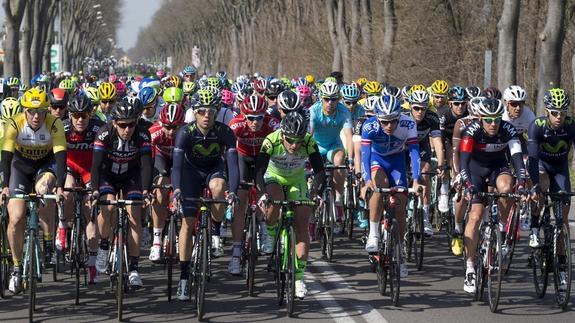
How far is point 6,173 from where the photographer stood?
984 centimetres

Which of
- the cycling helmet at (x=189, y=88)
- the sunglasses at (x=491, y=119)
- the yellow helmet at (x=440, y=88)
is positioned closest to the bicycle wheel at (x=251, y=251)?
the sunglasses at (x=491, y=119)

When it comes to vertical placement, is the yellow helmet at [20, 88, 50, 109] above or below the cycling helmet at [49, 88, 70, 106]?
below

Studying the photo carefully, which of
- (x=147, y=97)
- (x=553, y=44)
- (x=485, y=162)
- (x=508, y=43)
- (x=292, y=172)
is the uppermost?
(x=508, y=43)

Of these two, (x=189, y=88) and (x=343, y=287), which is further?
(x=189, y=88)

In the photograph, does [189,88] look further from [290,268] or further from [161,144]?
[290,268]

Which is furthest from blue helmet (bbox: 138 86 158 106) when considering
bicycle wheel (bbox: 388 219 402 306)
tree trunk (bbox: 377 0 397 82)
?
tree trunk (bbox: 377 0 397 82)

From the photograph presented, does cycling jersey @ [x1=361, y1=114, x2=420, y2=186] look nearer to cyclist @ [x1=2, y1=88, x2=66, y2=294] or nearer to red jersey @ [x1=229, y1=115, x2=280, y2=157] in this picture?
red jersey @ [x1=229, y1=115, x2=280, y2=157]

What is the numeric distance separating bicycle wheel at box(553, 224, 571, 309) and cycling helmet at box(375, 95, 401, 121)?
1959mm

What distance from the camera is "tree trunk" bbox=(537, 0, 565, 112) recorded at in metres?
22.8

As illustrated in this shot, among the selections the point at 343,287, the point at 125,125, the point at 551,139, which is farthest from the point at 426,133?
the point at 125,125

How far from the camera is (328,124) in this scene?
14.2m

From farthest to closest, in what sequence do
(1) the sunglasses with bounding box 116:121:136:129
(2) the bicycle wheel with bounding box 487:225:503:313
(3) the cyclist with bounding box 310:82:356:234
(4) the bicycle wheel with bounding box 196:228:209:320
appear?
(3) the cyclist with bounding box 310:82:356:234 → (1) the sunglasses with bounding box 116:121:136:129 → (2) the bicycle wheel with bounding box 487:225:503:313 → (4) the bicycle wheel with bounding box 196:228:209:320

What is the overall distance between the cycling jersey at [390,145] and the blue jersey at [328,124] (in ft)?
10.1

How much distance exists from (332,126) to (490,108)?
4228 mm
